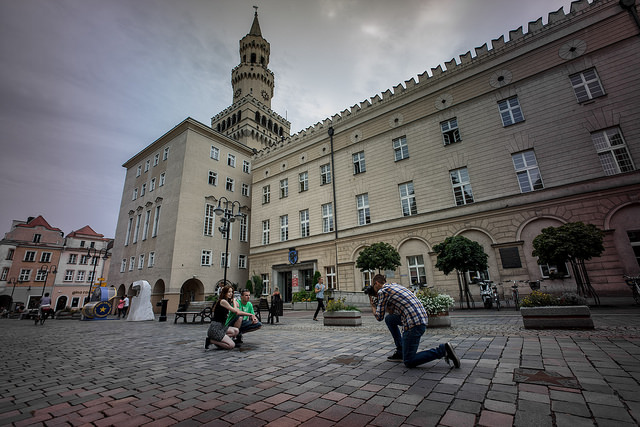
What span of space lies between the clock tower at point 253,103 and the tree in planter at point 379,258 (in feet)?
96.1

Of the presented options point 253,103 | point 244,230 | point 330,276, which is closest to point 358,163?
point 330,276

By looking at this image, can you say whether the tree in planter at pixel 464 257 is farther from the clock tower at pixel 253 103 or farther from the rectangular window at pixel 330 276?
the clock tower at pixel 253 103

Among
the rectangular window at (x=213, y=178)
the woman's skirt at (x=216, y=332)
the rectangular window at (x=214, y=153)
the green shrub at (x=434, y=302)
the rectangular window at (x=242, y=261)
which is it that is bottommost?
the woman's skirt at (x=216, y=332)

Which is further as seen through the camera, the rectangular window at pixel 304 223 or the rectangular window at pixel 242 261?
the rectangular window at pixel 242 261

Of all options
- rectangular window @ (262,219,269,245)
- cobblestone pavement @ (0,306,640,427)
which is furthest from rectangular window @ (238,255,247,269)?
cobblestone pavement @ (0,306,640,427)

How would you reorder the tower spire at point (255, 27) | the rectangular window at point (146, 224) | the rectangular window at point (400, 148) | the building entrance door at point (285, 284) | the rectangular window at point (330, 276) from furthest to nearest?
the tower spire at point (255, 27), the rectangular window at point (146, 224), the building entrance door at point (285, 284), the rectangular window at point (330, 276), the rectangular window at point (400, 148)

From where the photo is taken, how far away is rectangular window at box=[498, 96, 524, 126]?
1777 cm

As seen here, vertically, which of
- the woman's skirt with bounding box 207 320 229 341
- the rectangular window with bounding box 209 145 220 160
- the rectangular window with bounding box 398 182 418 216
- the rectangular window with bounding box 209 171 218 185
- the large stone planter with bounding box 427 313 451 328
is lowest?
the large stone planter with bounding box 427 313 451 328

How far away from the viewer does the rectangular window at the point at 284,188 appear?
97.7ft

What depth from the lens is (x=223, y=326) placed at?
675 cm

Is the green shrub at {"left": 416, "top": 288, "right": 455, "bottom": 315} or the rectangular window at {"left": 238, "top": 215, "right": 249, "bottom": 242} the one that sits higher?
the rectangular window at {"left": 238, "top": 215, "right": 249, "bottom": 242}

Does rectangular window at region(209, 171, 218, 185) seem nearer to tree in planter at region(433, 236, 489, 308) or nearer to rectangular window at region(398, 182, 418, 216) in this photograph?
rectangular window at region(398, 182, 418, 216)

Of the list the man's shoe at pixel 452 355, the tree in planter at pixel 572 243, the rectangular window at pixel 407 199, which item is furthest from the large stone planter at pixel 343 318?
the rectangular window at pixel 407 199

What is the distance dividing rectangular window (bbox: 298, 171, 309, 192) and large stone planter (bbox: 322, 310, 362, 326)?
1862 cm
